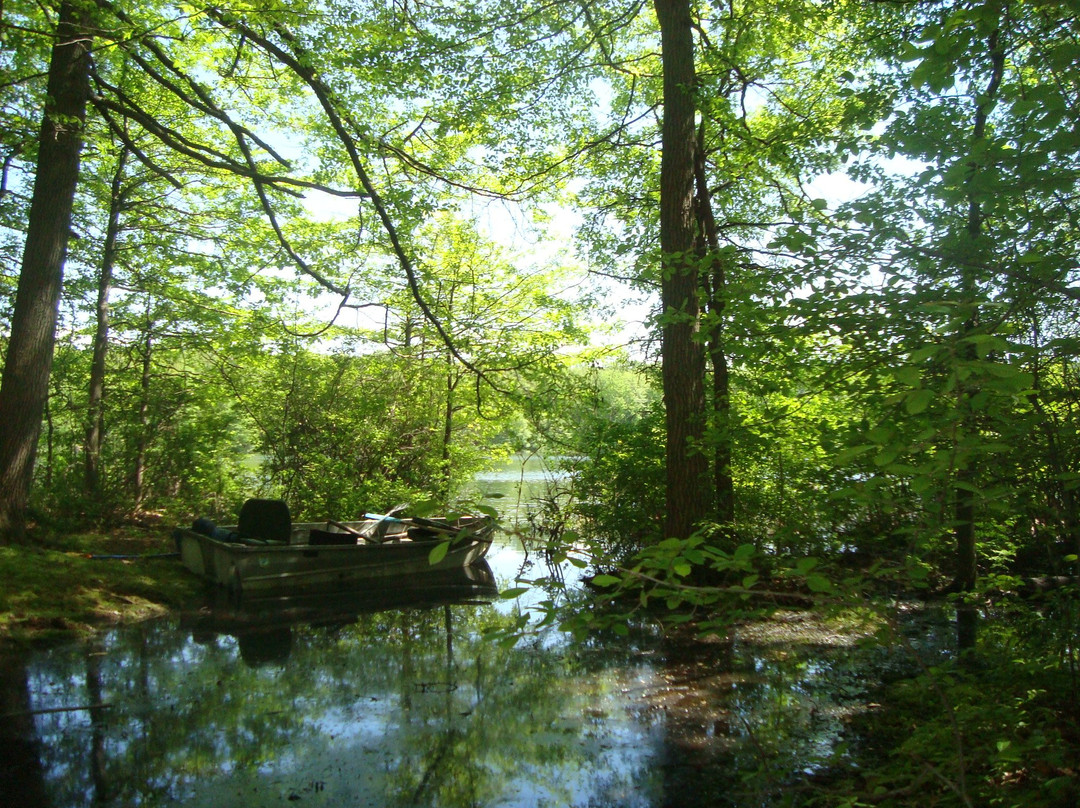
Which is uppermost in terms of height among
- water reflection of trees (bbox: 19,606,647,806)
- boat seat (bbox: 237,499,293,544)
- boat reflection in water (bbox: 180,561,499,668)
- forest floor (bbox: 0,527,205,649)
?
boat seat (bbox: 237,499,293,544)

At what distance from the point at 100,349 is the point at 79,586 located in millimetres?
5615

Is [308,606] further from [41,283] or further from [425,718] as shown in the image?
[425,718]

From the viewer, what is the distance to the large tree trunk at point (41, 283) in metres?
9.30

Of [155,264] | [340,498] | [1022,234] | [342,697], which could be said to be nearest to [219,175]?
[155,264]

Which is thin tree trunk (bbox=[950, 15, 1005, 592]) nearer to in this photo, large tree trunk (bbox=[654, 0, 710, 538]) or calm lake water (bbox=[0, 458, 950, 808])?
calm lake water (bbox=[0, 458, 950, 808])

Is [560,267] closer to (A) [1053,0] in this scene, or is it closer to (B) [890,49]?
(B) [890,49]

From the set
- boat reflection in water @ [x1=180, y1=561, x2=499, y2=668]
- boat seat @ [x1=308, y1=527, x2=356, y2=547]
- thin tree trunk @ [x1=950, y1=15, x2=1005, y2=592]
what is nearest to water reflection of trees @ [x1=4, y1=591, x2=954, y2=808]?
boat reflection in water @ [x1=180, y1=561, x2=499, y2=668]

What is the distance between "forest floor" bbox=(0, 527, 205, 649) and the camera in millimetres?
8203

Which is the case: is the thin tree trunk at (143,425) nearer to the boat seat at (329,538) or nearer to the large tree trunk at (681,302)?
the boat seat at (329,538)

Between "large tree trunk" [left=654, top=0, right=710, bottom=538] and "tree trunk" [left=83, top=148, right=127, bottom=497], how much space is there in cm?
920

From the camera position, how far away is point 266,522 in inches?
454

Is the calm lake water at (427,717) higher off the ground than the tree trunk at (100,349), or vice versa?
the tree trunk at (100,349)

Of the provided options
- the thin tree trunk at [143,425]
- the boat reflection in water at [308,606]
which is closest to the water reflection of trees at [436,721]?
the boat reflection in water at [308,606]

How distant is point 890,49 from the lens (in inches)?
269
